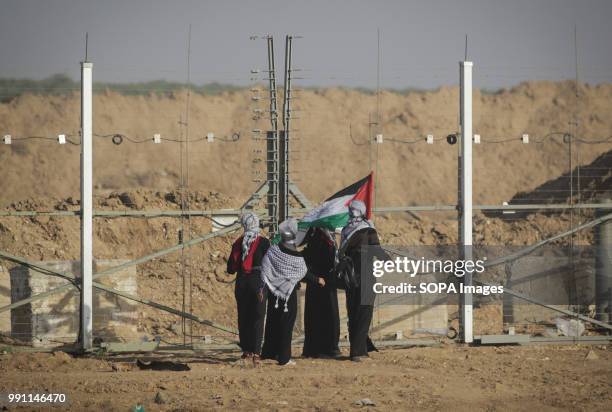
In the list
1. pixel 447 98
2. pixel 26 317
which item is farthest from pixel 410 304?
pixel 447 98

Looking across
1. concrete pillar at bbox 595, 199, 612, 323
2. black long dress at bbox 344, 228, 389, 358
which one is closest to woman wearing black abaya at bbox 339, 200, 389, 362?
black long dress at bbox 344, 228, 389, 358

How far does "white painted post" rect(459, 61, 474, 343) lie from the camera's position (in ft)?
40.2

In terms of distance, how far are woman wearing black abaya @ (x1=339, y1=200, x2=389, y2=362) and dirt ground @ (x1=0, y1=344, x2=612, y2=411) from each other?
25 cm

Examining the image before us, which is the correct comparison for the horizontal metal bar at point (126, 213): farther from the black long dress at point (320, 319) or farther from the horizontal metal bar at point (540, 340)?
the horizontal metal bar at point (540, 340)

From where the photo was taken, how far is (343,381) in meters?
10.2

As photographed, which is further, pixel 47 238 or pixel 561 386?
pixel 47 238

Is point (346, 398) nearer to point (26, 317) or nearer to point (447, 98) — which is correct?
point (26, 317)

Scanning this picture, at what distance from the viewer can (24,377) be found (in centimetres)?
1053

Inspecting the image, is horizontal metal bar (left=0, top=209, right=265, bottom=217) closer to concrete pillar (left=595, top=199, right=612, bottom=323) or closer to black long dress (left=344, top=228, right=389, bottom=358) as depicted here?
black long dress (left=344, top=228, right=389, bottom=358)

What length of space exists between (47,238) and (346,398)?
7.38 metres

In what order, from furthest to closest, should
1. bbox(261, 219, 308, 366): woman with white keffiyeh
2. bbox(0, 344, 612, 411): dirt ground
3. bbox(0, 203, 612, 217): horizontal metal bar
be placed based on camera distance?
bbox(0, 203, 612, 217): horizontal metal bar
bbox(261, 219, 308, 366): woman with white keffiyeh
bbox(0, 344, 612, 411): dirt ground

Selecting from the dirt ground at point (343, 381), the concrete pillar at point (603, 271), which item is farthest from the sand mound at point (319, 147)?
the dirt ground at point (343, 381)

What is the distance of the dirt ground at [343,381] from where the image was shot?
934 cm

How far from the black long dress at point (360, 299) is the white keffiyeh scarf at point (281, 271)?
0.60 metres
